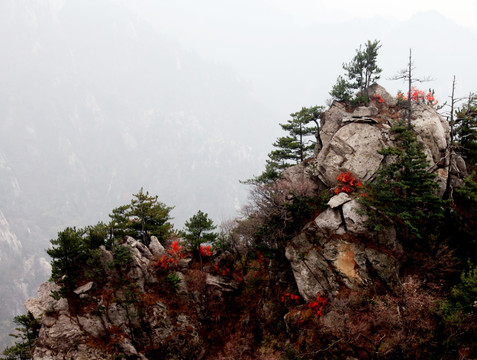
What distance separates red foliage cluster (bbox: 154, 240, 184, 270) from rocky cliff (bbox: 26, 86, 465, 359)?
145 mm

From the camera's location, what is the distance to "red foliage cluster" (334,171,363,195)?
24.2 m

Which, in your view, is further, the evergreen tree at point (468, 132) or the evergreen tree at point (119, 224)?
the evergreen tree at point (119, 224)

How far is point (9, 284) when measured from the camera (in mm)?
163250

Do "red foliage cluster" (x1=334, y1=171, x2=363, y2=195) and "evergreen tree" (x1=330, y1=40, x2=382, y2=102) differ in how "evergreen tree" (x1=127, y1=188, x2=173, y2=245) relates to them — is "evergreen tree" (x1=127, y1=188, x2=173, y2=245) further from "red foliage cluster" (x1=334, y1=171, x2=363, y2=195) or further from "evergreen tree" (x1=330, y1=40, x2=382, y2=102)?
"evergreen tree" (x1=330, y1=40, x2=382, y2=102)

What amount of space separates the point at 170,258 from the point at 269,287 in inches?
439

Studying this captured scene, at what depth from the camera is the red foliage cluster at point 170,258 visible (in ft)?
94.5

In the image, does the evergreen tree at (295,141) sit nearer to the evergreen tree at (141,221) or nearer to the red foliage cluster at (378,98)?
the red foliage cluster at (378,98)

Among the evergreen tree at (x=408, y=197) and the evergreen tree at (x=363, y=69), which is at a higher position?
the evergreen tree at (x=363, y=69)

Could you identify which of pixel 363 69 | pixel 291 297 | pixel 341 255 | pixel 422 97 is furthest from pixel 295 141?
pixel 291 297

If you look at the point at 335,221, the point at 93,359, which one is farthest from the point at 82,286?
the point at 335,221

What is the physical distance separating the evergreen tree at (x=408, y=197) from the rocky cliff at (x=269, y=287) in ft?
3.83

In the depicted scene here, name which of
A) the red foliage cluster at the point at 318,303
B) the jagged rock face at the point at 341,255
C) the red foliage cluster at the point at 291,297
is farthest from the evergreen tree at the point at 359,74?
the red foliage cluster at the point at 291,297

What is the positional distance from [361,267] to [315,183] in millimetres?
9334

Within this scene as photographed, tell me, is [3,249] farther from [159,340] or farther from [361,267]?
[361,267]
